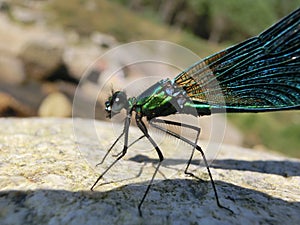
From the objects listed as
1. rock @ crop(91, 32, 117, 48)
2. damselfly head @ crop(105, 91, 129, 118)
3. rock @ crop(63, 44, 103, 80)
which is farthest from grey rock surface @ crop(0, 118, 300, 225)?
rock @ crop(91, 32, 117, 48)

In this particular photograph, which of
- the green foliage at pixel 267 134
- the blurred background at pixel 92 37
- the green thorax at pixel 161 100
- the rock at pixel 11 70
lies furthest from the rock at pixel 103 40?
the green thorax at pixel 161 100

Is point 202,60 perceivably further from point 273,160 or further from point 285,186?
point 273,160

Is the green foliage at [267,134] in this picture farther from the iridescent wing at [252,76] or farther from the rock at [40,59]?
the iridescent wing at [252,76]

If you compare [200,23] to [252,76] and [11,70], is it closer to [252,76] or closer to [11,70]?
[11,70]

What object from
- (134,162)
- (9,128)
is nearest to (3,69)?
(9,128)

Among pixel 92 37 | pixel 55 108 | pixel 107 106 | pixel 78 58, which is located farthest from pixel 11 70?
pixel 107 106

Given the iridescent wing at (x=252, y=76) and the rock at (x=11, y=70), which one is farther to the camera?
the rock at (x=11, y=70)

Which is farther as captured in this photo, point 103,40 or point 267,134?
point 103,40
